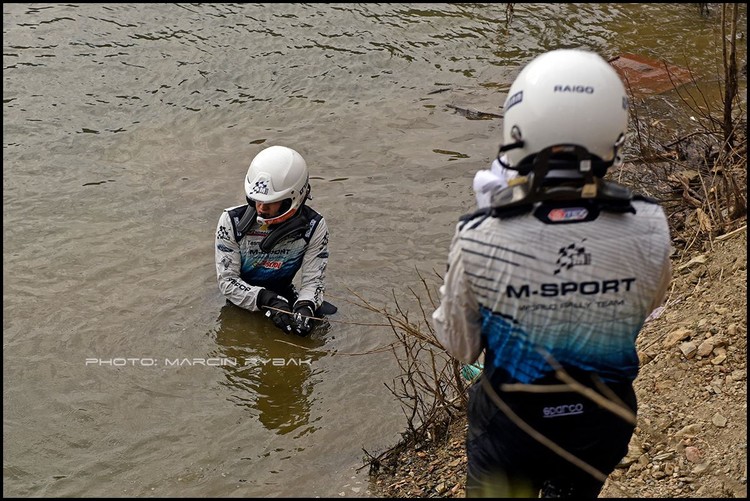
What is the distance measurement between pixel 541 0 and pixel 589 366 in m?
11.4

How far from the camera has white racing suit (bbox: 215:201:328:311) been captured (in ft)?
21.2

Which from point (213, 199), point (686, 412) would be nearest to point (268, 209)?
point (213, 199)

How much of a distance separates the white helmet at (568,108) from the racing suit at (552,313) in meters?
0.20

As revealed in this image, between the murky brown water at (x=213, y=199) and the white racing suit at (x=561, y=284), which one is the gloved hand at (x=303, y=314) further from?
the white racing suit at (x=561, y=284)

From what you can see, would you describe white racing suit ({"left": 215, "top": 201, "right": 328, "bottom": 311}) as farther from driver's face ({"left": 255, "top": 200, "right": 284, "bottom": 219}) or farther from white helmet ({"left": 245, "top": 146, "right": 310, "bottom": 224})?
white helmet ({"left": 245, "top": 146, "right": 310, "bottom": 224})

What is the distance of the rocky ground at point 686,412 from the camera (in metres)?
3.99

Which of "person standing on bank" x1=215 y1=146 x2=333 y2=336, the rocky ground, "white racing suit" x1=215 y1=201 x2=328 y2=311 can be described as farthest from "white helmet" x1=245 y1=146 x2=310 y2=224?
the rocky ground

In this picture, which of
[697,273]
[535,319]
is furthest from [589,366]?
[697,273]

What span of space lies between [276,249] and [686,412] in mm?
3310

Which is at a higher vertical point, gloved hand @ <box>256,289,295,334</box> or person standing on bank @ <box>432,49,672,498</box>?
person standing on bank @ <box>432,49,672,498</box>

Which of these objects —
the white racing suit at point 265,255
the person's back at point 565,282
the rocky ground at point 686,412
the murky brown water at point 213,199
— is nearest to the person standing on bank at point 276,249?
the white racing suit at point 265,255

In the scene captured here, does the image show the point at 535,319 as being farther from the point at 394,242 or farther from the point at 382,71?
the point at 382,71

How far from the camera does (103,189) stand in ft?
28.1

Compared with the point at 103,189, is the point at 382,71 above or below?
above
